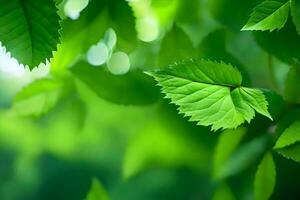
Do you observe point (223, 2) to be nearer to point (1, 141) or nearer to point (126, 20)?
point (126, 20)

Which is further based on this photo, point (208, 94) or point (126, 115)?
point (126, 115)

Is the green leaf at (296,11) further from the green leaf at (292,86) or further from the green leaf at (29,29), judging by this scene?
the green leaf at (29,29)

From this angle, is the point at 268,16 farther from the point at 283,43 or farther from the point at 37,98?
the point at 37,98

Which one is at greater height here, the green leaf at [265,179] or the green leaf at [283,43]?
the green leaf at [283,43]

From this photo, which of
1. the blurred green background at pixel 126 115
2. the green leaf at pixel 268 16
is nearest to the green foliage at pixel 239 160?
the blurred green background at pixel 126 115

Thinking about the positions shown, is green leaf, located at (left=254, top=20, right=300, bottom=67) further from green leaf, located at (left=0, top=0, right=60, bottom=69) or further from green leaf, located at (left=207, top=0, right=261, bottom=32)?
green leaf, located at (left=0, top=0, right=60, bottom=69)

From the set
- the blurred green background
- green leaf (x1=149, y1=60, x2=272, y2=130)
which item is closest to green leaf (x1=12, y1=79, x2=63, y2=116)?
the blurred green background

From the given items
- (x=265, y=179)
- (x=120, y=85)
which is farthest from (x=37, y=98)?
(x=265, y=179)
